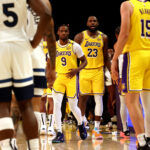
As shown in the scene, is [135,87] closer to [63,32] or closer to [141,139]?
[141,139]

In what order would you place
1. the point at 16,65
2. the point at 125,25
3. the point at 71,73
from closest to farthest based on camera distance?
the point at 16,65 < the point at 125,25 < the point at 71,73

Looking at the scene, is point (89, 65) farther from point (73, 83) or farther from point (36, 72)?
point (36, 72)

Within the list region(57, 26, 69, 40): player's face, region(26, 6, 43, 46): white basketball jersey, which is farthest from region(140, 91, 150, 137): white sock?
region(57, 26, 69, 40): player's face

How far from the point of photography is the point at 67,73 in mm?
5621

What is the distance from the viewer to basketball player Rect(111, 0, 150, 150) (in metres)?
3.40

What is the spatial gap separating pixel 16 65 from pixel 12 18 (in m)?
0.36

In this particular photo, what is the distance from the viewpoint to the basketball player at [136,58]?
11.1 ft

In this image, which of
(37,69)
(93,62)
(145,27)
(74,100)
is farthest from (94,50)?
(37,69)

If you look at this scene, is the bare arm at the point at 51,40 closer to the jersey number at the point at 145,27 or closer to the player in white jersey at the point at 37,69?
the player in white jersey at the point at 37,69

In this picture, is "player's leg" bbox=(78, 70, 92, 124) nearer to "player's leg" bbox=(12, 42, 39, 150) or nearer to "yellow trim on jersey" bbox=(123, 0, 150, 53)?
"yellow trim on jersey" bbox=(123, 0, 150, 53)

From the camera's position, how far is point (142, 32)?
11.7 ft

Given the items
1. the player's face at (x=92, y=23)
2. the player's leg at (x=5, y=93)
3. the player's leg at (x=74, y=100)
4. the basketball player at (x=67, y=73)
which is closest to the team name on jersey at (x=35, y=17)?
the player's leg at (x=5, y=93)

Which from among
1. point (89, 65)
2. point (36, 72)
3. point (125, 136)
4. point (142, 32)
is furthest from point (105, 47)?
point (36, 72)

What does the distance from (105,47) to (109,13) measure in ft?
17.2
